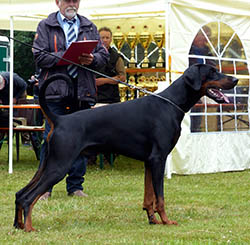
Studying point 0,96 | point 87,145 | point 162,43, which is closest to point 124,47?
point 162,43

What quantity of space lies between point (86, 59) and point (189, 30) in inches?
114

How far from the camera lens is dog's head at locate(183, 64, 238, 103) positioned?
→ 197 inches

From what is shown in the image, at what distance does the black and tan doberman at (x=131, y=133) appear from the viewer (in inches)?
183

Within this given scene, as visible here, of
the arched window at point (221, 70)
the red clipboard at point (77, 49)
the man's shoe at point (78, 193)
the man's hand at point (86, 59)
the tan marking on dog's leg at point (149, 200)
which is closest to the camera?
the tan marking on dog's leg at point (149, 200)

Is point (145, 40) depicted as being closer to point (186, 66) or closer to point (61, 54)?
point (186, 66)

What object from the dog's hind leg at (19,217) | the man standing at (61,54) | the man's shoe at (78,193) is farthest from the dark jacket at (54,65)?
the dog's hind leg at (19,217)

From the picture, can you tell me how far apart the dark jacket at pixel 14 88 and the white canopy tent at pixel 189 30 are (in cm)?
197

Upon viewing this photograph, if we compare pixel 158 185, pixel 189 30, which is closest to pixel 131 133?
pixel 158 185

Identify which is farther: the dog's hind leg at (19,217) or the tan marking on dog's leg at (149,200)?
the tan marking on dog's leg at (149,200)

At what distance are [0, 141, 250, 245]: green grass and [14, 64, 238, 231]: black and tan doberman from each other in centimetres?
25

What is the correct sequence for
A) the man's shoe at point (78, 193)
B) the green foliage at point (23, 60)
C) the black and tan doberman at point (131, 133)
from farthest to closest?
1. the green foliage at point (23, 60)
2. the man's shoe at point (78, 193)
3. the black and tan doberman at point (131, 133)

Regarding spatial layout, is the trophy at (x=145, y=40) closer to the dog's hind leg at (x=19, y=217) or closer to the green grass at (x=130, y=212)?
the green grass at (x=130, y=212)

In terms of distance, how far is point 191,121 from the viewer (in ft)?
28.2

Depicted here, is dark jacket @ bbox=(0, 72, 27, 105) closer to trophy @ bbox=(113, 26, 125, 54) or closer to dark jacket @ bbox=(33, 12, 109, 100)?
trophy @ bbox=(113, 26, 125, 54)
